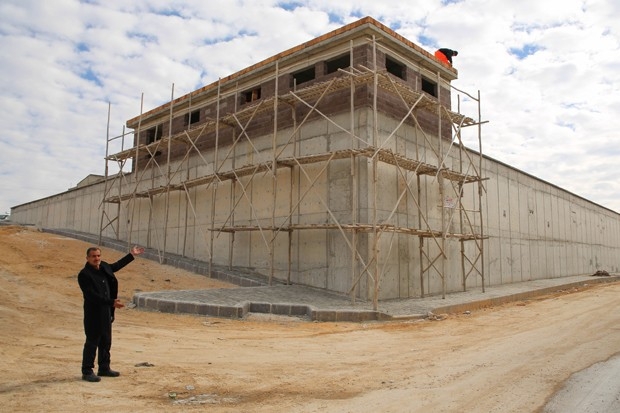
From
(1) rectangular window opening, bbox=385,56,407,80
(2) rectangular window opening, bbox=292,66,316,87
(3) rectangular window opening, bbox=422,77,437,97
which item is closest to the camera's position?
(1) rectangular window opening, bbox=385,56,407,80

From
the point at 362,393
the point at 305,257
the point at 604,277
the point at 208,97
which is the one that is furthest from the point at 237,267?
the point at 604,277

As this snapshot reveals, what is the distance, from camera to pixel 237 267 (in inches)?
677

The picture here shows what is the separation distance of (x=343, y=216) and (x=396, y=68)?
5.87 m

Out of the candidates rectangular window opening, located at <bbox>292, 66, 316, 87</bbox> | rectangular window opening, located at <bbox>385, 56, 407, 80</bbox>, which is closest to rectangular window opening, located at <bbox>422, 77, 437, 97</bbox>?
rectangular window opening, located at <bbox>385, 56, 407, 80</bbox>

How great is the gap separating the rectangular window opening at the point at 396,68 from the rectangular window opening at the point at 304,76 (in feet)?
8.21

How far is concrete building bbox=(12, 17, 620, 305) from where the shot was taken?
546 inches

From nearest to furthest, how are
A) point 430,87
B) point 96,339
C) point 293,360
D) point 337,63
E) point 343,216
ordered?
point 96,339
point 293,360
point 343,216
point 337,63
point 430,87

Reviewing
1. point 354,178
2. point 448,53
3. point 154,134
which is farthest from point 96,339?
point 154,134

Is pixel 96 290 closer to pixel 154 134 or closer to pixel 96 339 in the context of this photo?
pixel 96 339

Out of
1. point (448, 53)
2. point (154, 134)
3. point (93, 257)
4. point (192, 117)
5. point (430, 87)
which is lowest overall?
point (93, 257)

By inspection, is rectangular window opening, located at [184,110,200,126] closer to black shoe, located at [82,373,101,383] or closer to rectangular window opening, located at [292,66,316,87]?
rectangular window opening, located at [292,66,316,87]

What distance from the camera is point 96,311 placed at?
546 centimetres

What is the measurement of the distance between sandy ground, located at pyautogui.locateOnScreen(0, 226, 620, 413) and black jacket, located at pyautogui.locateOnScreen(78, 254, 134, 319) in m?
0.76

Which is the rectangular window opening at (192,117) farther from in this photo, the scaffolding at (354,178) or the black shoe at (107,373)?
the black shoe at (107,373)
